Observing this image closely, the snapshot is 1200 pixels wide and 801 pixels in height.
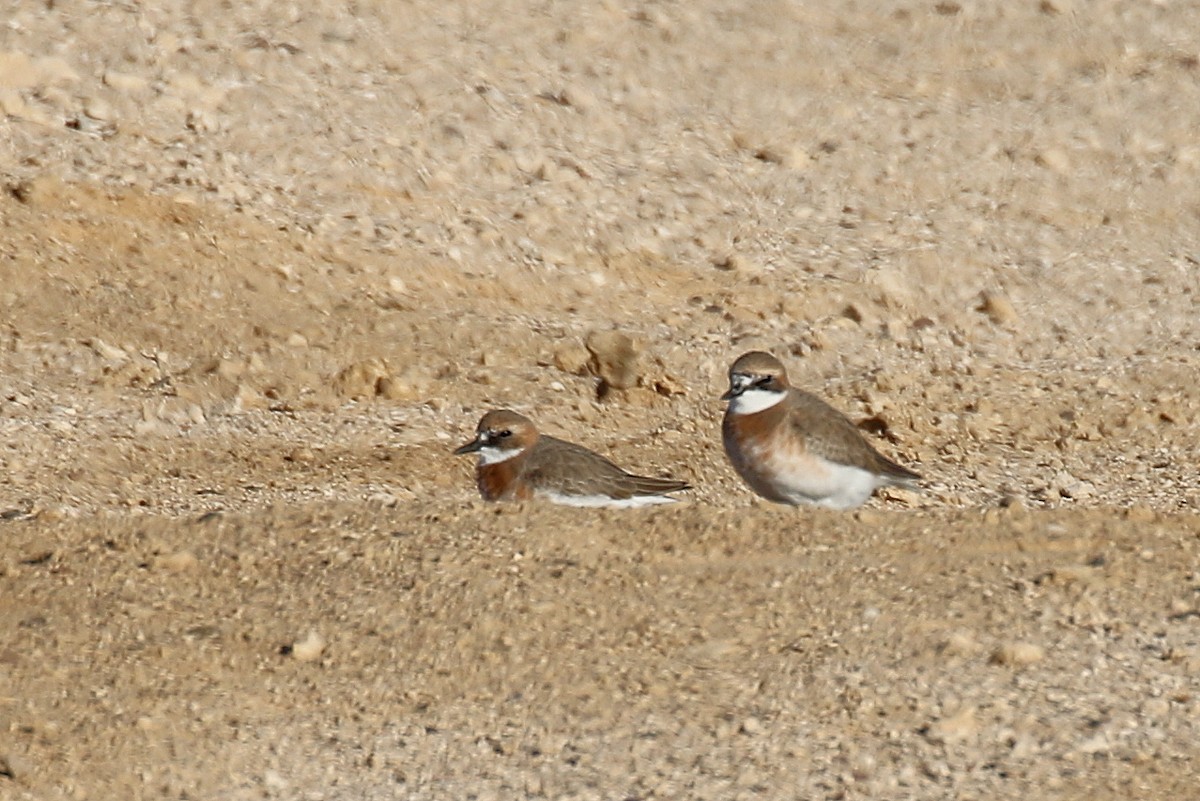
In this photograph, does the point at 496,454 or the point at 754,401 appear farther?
the point at 496,454

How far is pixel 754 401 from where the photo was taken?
39.8 feet

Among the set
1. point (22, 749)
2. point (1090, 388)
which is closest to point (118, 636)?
point (22, 749)

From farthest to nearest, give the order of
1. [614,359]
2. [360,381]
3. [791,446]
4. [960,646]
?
[614,359], [360,381], [791,446], [960,646]

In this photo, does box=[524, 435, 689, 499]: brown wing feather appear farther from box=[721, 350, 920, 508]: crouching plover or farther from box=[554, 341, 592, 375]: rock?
box=[554, 341, 592, 375]: rock

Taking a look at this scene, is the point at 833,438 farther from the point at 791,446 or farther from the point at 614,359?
the point at 614,359

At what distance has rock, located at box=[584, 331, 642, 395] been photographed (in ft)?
49.2

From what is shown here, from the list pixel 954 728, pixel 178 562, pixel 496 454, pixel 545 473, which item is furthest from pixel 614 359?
pixel 954 728

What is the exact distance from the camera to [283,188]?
16.3 meters

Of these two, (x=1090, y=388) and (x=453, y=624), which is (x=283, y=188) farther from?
(x=453, y=624)

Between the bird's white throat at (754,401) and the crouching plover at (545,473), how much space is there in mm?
759

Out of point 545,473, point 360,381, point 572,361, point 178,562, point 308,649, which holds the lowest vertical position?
point 360,381

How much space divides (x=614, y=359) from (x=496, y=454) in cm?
255

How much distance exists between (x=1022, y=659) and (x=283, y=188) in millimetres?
9525

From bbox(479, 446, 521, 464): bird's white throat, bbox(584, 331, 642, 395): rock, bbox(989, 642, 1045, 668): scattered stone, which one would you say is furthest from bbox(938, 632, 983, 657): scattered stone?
bbox(584, 331, 642, 395): rock
